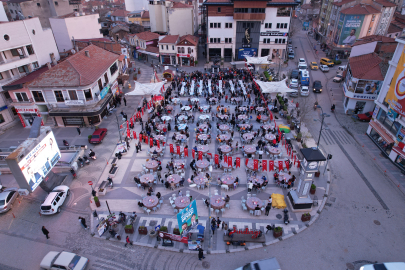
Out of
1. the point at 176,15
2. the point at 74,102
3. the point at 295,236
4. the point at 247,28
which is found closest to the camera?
the point at 295,236

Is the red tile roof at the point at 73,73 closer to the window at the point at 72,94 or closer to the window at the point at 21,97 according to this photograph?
the window at the point at 72,94

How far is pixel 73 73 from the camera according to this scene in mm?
34000

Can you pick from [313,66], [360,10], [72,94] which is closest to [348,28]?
[360,10]

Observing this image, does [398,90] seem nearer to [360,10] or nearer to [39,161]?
[39,161]

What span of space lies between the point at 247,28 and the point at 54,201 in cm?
5488

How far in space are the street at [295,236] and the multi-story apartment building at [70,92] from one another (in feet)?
33.4

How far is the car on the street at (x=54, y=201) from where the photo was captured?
22.8 m

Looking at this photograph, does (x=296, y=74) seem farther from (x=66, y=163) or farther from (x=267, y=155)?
(x=66, y=163)

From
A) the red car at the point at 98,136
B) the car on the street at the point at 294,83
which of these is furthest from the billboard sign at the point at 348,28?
the red car at the point at 98,136

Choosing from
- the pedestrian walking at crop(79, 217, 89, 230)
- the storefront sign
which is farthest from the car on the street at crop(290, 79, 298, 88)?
the pedestrian walking at crop(79, 217, 89, 230)

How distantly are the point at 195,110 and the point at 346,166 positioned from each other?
23.0 metres

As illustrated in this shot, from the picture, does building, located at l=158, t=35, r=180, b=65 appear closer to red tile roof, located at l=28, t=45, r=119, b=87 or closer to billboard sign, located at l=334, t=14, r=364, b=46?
red tile roof, located at l=28, t=45, r=119, b=87

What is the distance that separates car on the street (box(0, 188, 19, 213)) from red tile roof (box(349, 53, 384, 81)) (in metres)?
45.2

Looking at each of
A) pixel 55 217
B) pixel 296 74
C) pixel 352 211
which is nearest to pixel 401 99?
pixel 352 211
